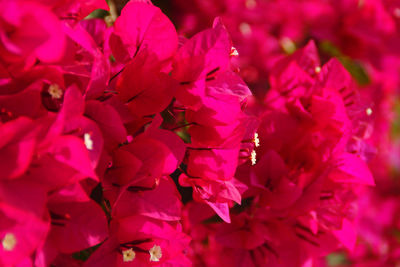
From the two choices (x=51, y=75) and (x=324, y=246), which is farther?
(x=324, y=246)

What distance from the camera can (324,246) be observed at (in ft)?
2.19

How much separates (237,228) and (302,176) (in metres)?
0.12

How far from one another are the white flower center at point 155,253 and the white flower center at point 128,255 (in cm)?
2

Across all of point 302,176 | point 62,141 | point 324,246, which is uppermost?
point 62,141

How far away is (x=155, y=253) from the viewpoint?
482 millimetres

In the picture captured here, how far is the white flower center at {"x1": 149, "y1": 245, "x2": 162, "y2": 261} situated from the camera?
0.48m

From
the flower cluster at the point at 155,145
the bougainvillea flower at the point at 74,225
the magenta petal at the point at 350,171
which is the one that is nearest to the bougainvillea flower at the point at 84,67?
the flower cluster at the point at 155,145

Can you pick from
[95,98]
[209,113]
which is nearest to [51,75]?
[95,98]

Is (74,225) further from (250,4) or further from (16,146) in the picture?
(250,4)

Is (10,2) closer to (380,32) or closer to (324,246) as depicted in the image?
(324,246)

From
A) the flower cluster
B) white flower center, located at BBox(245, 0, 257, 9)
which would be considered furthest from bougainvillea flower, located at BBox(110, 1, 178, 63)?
white flower center, located at BBox(245, 0, 257, 9)

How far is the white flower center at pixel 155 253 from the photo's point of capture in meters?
0.48

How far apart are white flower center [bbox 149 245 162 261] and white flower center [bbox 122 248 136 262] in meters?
0.02

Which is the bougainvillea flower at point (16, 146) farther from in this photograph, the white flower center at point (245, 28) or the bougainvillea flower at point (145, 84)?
the white flower center at point (245, 28)
